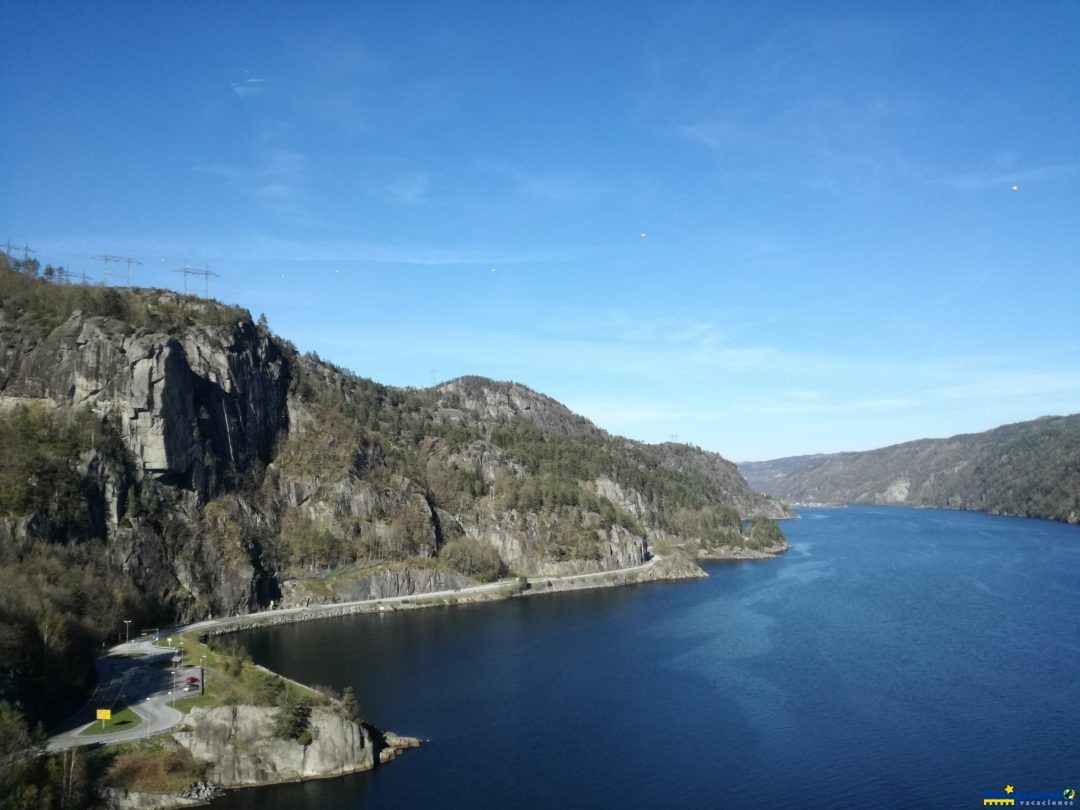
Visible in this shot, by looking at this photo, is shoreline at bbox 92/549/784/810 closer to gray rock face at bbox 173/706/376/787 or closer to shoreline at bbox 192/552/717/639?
shoreline at bbox 192/552/717/639

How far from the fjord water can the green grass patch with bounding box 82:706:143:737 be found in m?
8.54

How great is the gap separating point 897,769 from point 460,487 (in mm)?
91873

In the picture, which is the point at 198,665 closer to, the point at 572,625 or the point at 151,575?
the point at 151,575

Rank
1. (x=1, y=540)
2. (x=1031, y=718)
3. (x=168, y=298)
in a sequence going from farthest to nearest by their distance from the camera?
1. (x=168, y=298)
2. (x=1, y=540)
3. (x=1031, y=718)

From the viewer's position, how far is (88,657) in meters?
53.8

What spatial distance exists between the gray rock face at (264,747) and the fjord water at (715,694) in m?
1.29

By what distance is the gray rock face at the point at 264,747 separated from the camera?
4203cm

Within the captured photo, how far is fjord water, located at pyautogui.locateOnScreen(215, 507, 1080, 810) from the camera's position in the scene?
40.5m

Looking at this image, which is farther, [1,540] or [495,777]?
[1,540]

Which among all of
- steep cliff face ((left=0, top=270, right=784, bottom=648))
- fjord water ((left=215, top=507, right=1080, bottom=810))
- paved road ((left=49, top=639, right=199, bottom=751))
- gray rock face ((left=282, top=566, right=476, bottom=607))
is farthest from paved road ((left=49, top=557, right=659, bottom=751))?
gray rock face ((left=282, top=566, right=476, bottom=607))

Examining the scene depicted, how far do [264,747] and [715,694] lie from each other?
31.2 m

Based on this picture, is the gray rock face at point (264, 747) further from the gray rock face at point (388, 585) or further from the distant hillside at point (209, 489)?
the gray rock face at point (388, 585)

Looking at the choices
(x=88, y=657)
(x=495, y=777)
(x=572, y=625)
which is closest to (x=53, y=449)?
(x=88, y=657)

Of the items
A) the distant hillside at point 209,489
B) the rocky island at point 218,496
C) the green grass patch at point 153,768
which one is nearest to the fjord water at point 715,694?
the green grass patch at point 153,768
